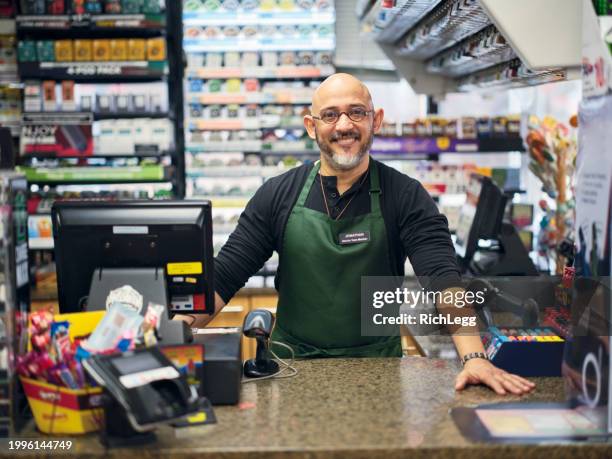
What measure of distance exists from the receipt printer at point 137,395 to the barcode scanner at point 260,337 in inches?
16.9

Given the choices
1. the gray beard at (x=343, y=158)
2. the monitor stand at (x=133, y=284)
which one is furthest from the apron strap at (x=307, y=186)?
the monitor stand at (x=133, y=284)

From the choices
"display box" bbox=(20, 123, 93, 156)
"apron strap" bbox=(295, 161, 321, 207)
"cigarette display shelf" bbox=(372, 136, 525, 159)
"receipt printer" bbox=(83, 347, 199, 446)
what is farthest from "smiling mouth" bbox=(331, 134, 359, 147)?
"display box" bbox=(20, 123, 93, 156)

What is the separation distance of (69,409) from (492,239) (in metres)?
2.79

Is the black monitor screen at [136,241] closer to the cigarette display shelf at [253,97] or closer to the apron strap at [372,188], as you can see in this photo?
the apron strap at [372,188]

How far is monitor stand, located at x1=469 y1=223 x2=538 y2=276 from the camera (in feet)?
13.5

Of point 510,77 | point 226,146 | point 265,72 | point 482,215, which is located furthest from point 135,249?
point 265,72

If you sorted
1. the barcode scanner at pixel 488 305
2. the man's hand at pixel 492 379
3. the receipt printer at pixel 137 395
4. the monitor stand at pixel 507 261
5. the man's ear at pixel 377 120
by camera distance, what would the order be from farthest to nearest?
the monitor stand at pixel 507 261 < the man's ear at pixel 377 120 < the barcode scanner at pixel 488 305 < the man's hand at pixel 492 379 < the receipt printer at pixel 137 395

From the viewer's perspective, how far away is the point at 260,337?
2332mm

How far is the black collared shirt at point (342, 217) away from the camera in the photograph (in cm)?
278

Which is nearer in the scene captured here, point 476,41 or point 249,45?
point 476,41

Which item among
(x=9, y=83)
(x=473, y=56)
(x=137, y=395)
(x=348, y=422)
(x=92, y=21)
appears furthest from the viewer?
(x=9, y=83)

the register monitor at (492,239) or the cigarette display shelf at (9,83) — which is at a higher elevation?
the cigarette display shelf at (9,83)

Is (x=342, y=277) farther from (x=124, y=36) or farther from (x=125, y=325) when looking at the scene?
(x=124, y=36)

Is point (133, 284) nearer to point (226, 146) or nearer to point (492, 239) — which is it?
point (492, 239)
